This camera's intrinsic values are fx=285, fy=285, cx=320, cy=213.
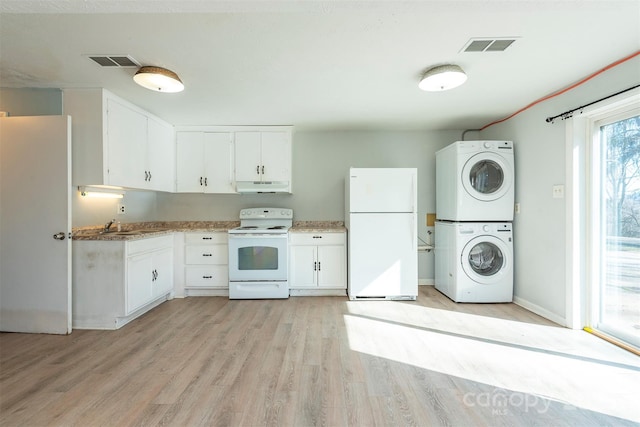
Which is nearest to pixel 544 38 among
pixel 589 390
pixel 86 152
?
pixel 589 390

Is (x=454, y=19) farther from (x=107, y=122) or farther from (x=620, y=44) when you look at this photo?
(x=107, y=122)

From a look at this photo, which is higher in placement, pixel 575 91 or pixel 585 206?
pixel 575 91

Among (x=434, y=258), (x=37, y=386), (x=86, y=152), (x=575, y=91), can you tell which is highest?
(x=575, y=91)

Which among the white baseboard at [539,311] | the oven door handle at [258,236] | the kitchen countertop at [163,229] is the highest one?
the kitchen countertop at [163,229]

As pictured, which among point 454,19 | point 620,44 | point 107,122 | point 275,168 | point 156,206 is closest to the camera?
point 454,19

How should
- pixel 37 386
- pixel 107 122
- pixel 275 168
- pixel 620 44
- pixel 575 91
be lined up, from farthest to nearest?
1. pixel 275 168
2. pixel 107 122
3. pixel 575 91
4. pixel 620 44
5. pixel 37 386

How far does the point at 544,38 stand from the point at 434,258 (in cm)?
285

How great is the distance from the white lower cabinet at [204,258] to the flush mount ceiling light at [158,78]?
73.5 inches

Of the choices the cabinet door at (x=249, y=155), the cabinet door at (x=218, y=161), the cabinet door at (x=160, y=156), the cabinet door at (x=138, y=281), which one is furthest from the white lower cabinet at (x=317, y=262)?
the cabinet door at (x=160, y=156)

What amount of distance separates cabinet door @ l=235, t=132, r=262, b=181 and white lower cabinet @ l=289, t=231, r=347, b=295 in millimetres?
982

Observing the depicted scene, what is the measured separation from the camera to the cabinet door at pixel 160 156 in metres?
3.36

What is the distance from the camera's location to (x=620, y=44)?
194 cm

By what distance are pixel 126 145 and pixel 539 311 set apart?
465 centimetres

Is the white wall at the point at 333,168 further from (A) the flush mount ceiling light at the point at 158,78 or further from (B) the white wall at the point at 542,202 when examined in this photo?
(A) the flush mount ceiling light at the point at 158,78
